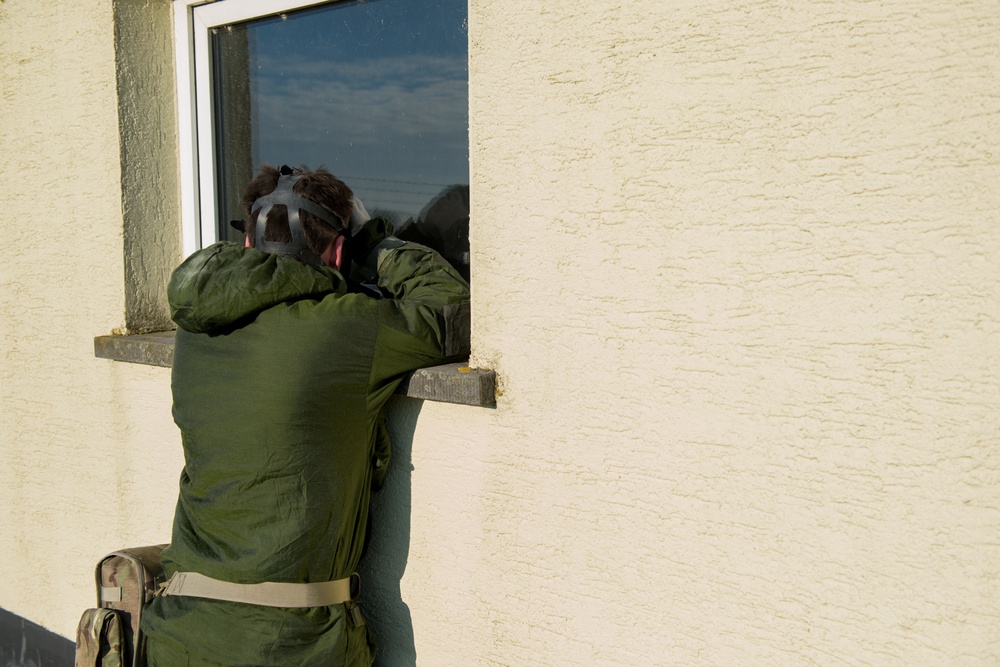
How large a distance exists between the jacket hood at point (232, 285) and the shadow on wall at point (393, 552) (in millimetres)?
460

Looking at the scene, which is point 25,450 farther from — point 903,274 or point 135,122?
point 903,274

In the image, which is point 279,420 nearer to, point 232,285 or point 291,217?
point 232,285

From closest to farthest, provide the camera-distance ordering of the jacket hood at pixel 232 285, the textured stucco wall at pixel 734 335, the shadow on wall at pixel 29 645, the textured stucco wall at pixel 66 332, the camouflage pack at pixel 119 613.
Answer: the textured stucco wall at pixel 734 335
the jacket hood at pixel 232 285
the camouflage pack at pixel 119 613
the textured stucco wall at pixel 66 332
the shadow on wall at pixel 29 645

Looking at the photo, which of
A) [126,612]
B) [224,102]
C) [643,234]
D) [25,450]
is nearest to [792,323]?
[643,234]

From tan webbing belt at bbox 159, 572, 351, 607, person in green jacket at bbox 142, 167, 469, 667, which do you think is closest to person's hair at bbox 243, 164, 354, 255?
person in green jacket at bbox 142, 167, 469, 667

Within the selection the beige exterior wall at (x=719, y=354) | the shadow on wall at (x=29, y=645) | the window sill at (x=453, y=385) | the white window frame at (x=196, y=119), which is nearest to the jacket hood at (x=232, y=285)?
the window sill at (x=453, y=385)

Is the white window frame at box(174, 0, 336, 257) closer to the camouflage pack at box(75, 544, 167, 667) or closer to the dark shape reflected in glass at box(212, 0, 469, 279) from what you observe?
the dark shape reflected in glass at box(212, 0, 469, 279)

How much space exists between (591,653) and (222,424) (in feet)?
3.55

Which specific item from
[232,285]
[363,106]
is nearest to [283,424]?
[232,285]

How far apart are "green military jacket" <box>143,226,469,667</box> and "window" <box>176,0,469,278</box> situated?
0.62 m

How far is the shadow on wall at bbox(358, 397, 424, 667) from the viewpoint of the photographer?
2.63 metres

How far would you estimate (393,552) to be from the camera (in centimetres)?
269

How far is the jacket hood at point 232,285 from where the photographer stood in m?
2.31

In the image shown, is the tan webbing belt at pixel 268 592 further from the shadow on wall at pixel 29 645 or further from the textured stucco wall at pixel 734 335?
the shadow on wall at pixel 29 645
